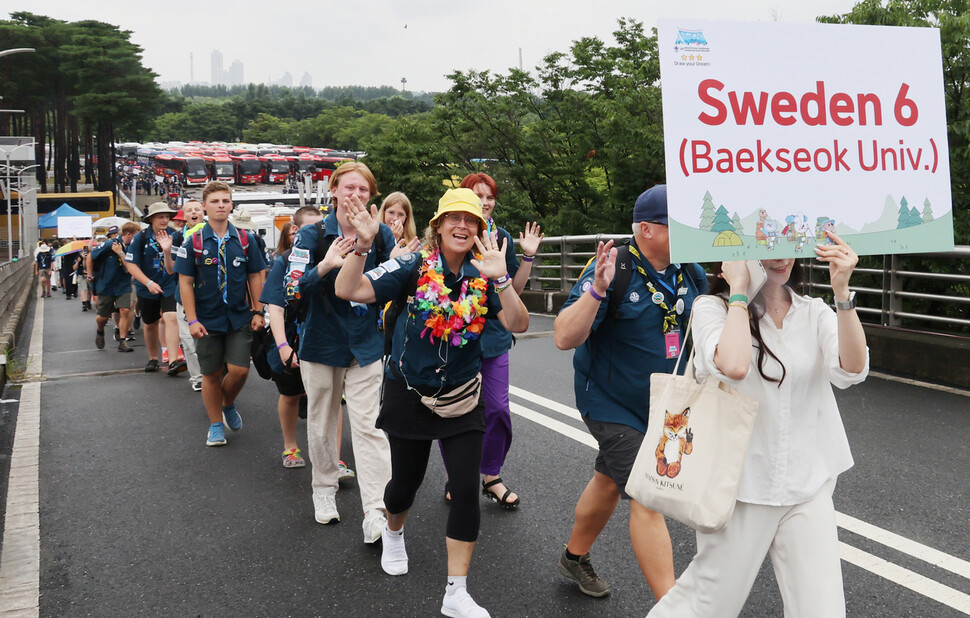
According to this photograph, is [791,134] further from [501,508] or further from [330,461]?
[330,461]

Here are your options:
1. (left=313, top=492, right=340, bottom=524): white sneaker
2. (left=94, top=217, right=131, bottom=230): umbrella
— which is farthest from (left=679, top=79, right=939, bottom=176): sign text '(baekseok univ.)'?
(left=94, top=217, right=131, bottom=230): umbrella

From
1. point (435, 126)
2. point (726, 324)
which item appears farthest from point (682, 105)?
point (435, 126)

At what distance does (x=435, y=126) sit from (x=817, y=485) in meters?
33.2

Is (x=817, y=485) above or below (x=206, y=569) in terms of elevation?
above

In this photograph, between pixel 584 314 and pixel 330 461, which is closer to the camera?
pixel 584 314

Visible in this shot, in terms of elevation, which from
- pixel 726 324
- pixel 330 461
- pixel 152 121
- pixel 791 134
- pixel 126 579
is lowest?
pixel 126 579

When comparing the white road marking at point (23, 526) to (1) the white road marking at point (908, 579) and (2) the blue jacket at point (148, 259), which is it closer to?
(2) the blue jacket at point (148, 259)

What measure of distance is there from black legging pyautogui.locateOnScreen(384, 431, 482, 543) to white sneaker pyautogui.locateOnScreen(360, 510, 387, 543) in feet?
1.58

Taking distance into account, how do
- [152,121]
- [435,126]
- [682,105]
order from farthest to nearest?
[152,121]
[435,126]
[682,105]

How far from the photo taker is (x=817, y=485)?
111 inches

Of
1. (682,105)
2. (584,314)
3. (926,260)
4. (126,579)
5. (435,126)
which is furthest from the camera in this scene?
(435,126)

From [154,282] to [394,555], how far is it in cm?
692

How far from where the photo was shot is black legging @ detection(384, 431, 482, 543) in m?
3.89

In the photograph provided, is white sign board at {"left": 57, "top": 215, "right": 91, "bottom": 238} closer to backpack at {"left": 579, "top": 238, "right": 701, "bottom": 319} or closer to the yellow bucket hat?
the yellow bucket hat
